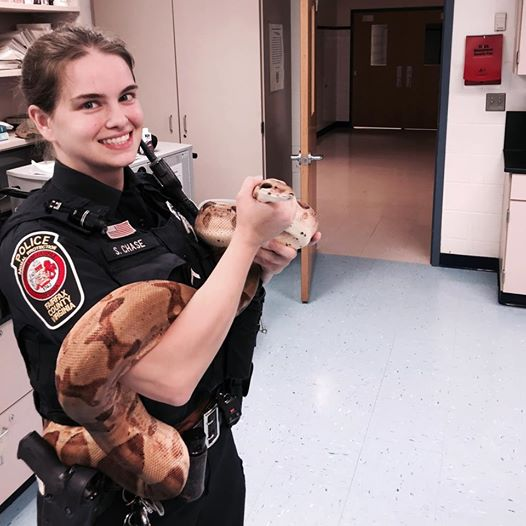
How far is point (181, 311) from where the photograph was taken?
925 mm

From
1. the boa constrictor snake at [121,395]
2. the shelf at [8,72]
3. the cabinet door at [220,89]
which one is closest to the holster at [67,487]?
the boa constrictor snake at [121,395]

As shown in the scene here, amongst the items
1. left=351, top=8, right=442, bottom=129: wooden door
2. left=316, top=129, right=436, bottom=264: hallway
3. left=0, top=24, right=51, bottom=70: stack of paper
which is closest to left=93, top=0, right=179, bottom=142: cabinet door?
left=0, top=24, right=51, bottom=70: stack of paper

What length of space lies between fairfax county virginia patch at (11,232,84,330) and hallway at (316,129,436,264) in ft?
13.1

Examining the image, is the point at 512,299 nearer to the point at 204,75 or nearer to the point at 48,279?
the point at 204,75

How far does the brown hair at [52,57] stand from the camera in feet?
3.18

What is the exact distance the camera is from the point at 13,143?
320 centimetres

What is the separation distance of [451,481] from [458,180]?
2.55 m

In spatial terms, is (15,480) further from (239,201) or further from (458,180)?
(458,180)

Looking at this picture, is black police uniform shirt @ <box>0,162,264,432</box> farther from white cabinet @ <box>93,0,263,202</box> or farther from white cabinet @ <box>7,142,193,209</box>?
white cabinet @ <box>93,0,263,202</box>

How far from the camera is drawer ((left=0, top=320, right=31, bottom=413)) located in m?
2.05

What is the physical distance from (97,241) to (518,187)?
3156 mm

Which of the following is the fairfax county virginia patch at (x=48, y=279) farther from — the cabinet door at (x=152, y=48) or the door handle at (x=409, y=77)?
the door handle at (x=409, y=77)

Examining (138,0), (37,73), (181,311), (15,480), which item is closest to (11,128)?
(138,0)

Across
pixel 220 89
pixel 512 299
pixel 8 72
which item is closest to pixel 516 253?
pixel 512 299
